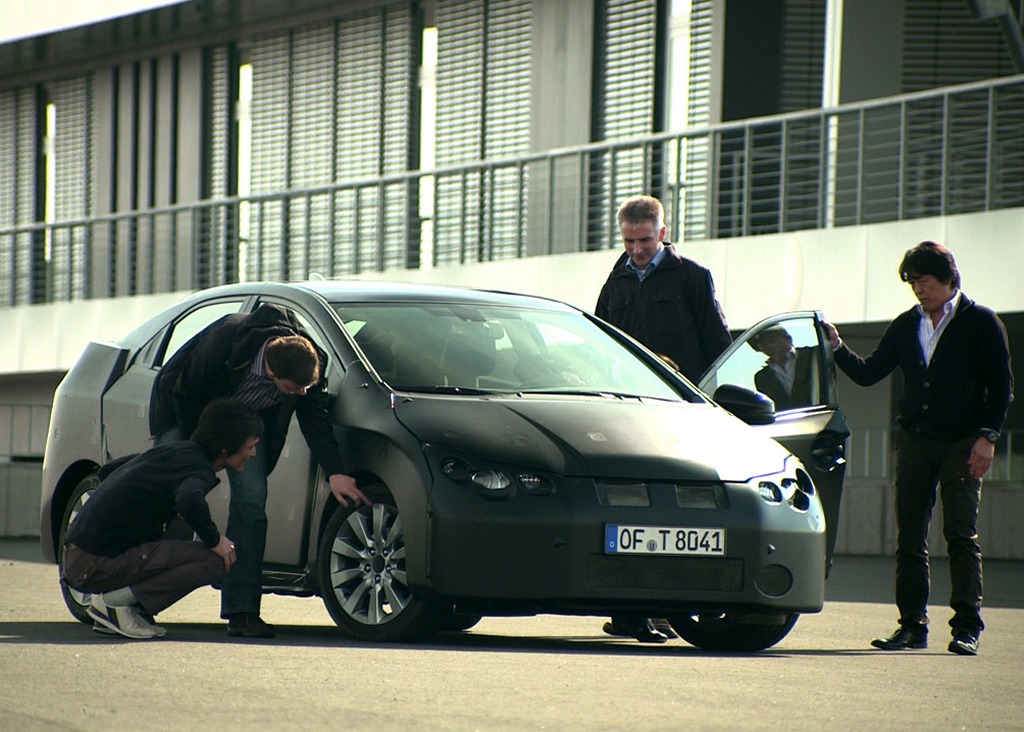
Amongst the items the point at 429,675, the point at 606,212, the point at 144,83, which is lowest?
the point at 429,675

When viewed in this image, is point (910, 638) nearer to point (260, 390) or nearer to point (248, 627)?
point (248, 627)

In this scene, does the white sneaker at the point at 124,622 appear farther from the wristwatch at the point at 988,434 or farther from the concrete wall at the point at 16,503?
the concrete wall at the point at 16,503

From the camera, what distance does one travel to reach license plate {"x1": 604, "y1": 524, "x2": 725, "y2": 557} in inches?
332

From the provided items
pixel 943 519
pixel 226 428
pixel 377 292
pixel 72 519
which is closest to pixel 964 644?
pixel 943 519

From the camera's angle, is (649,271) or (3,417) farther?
(3,417)

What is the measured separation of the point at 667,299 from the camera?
10781 millimetres

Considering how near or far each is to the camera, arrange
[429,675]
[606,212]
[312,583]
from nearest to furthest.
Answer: [429,675]
[312,583]
[606,212]

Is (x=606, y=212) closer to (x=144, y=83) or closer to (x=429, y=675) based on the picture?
(x=144, y=83)

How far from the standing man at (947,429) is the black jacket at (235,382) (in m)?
2.64

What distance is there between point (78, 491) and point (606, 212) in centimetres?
1263

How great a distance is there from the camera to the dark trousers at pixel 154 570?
28.9 ft

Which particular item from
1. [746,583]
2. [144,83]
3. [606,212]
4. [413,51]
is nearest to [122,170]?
[144,83]

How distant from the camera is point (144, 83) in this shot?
31109 millimetres

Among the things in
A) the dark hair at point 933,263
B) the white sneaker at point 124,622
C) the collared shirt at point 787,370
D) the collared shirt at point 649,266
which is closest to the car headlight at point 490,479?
the white sneaker at point 124,622
